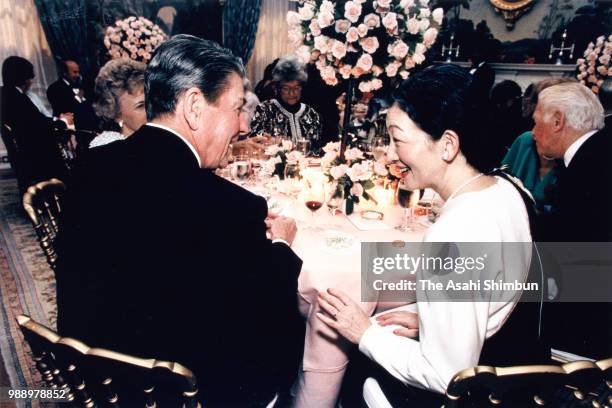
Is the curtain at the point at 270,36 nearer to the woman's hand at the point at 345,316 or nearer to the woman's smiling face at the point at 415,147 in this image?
the woman's smiling face at the point at 415,147

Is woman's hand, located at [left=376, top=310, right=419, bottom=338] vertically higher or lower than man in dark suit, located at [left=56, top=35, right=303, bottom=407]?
lower

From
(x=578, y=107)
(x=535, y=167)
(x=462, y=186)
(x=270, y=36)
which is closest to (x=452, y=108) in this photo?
(x=462, y=186)

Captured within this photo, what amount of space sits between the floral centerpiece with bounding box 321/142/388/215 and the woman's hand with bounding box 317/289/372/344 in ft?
2.79

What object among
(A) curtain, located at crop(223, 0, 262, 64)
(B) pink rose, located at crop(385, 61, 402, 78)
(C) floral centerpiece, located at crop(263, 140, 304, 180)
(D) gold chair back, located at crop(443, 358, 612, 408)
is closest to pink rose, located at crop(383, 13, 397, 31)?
(B) pink rose, located at crop(385, 61, 402, 78)

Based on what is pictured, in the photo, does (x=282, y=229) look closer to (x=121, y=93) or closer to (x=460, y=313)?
(x=460, y=313)

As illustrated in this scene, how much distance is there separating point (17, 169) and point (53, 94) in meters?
2.43

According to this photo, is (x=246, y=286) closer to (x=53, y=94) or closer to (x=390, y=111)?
(x=390, y=111)

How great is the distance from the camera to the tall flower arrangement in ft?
7.06

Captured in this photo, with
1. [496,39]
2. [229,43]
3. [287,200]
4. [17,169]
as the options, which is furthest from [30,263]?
[496,39]

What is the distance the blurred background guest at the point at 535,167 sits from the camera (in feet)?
9.46

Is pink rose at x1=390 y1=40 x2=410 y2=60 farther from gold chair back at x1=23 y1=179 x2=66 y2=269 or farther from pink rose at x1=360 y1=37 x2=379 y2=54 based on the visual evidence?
gold chair back at x1=23 y1=179 x2=66 y2=269

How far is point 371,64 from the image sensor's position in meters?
2.26

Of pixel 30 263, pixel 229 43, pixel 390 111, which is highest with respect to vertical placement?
pixel 229 43

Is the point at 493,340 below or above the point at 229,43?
below
